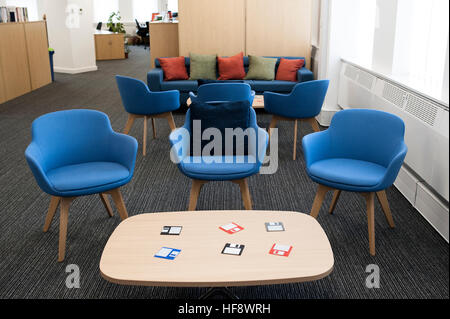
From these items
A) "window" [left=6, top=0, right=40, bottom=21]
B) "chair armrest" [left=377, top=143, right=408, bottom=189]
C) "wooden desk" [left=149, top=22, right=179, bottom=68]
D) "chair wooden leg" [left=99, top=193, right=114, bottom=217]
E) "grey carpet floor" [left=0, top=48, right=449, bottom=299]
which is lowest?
"grey carpet floor" [left=0, top=48, right=449, bottom=299]

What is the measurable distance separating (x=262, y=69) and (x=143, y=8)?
1396cm

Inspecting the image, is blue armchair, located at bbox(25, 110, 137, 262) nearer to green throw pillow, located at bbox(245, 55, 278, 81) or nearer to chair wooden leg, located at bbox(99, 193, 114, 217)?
chair wooden leg, located at bbox(99, 193, 114, 217)

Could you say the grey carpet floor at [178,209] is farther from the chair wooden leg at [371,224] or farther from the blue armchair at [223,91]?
the blue armchair at [223,91]

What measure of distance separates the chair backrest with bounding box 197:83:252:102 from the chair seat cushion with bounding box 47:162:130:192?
77.9 inches

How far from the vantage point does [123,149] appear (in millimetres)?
3639

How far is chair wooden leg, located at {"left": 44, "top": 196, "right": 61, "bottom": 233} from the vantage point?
346cm

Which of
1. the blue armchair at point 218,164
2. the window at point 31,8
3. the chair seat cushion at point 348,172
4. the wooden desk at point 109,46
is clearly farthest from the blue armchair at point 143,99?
the wooden desk at point 109,46

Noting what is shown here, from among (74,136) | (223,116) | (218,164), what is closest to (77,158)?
(74,136)

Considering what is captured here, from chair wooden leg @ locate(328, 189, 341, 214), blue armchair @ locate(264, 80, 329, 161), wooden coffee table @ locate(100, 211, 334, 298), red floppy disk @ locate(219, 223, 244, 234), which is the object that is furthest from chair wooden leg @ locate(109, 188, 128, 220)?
blue armchair @ locate(264, 80, 329, 161)

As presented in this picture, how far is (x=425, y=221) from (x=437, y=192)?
0.25m

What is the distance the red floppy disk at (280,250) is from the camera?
8.04 feet

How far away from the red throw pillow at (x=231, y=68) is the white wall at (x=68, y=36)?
5.47 meters
